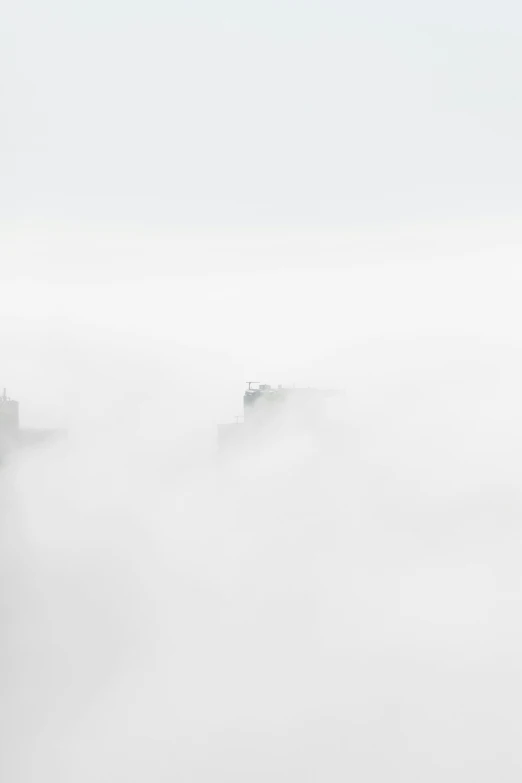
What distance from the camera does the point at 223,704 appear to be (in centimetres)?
5950

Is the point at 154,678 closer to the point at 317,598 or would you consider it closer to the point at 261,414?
the point at 317,598

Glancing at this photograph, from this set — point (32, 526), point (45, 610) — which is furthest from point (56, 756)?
point (32, 526)

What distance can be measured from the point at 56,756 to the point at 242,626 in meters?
23.4

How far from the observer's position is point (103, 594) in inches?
3007

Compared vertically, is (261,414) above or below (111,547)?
above

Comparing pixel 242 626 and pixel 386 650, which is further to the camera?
pixel 242 626

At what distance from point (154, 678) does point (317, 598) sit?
20464 mm

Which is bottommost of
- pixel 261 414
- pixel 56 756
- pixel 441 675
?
pixel 56 756

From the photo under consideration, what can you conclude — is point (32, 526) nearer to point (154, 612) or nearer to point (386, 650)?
point (154, 612)

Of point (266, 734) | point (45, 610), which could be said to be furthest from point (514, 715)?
point (45, 610)

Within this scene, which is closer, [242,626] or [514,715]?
[514,715]

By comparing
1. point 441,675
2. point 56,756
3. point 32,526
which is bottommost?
point 56,756

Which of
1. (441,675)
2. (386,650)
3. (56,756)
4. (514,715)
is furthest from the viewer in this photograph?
(386,650)

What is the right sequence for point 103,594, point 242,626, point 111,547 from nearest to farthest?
point 242,626
point 103,594
point 111,547
